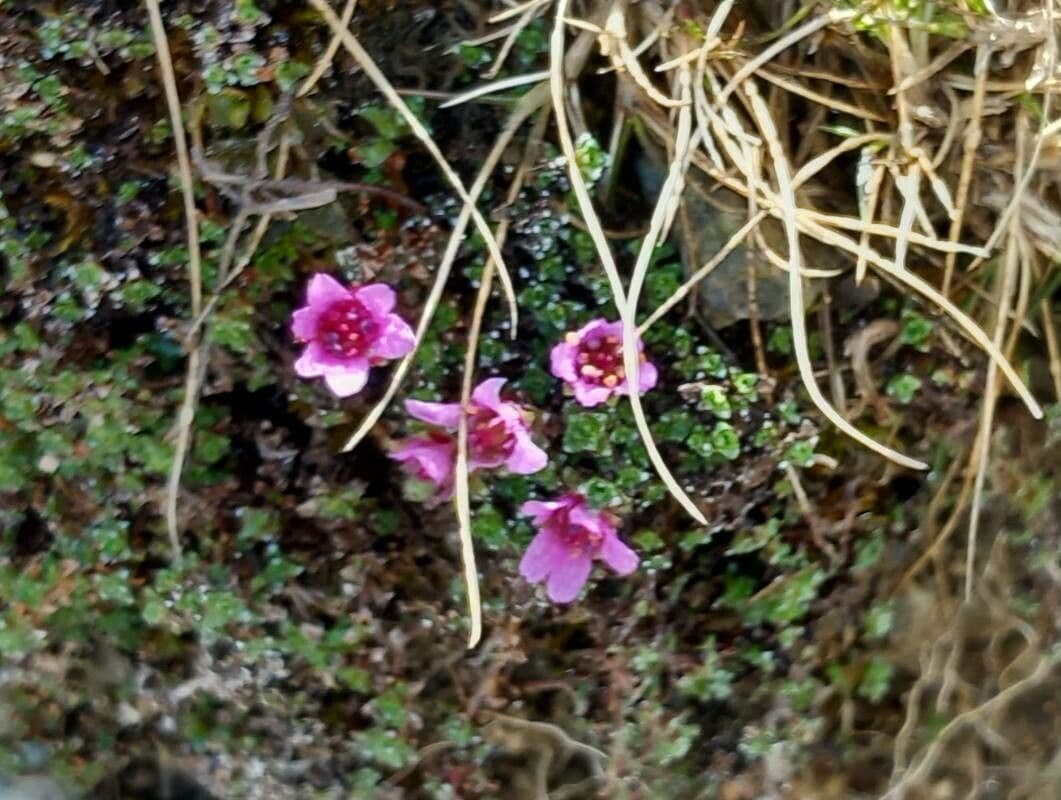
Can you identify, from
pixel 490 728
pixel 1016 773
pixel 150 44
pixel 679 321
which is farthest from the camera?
pixel 1016 773

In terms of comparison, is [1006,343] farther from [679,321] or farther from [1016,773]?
[1016,773]

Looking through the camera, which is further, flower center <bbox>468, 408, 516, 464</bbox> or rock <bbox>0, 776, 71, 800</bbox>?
rock <bbox>0, 776, 71, 800</bbox>

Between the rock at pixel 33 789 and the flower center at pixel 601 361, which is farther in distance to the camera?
the rock at pixel 33 789

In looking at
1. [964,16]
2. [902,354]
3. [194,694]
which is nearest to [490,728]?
[194,694]

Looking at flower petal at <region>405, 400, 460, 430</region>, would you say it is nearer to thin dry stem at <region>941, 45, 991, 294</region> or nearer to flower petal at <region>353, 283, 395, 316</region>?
flower petal at <region>353, 283, 395, 316</region>

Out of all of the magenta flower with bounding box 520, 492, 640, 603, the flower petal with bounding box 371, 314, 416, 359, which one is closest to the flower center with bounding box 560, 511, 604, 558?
the magenta flower with bounding box 520, 492, 640, 603

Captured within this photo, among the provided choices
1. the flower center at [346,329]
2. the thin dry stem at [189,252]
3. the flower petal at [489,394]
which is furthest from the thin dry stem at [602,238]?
the thin dry stem at [189,252]

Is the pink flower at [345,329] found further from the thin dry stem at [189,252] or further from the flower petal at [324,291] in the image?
the thin dry stem at [189,252]
